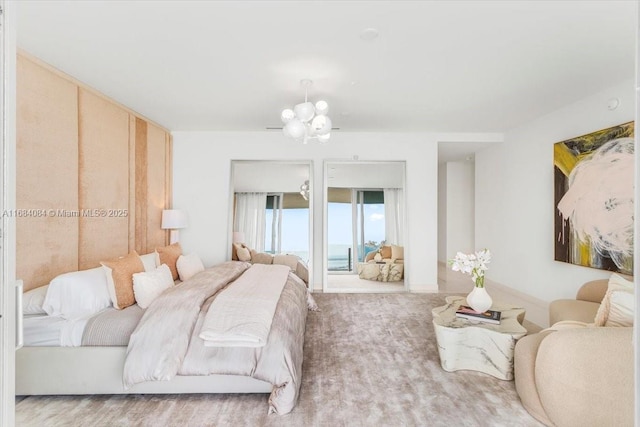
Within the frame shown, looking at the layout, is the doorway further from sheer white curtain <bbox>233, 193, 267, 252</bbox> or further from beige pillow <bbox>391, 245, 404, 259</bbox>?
sheer white curtain <bbox>233, 193, 267, 252</bbox>

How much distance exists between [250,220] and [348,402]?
3653mm

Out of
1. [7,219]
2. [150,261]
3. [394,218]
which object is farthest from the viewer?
[394,218]

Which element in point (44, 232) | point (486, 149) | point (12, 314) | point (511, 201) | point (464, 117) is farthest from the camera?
point (486, 149)

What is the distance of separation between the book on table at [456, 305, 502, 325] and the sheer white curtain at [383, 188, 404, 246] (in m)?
2.65

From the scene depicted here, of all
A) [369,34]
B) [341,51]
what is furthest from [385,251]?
[369,34]

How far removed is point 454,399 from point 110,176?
13.4 ft

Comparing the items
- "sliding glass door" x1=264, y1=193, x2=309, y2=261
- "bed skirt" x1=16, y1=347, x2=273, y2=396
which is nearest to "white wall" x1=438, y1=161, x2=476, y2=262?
"sliding glass door" x1=264, y1=193, x2=309, y2=261

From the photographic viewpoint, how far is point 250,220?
17.6 feet

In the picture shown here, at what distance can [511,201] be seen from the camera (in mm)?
5098

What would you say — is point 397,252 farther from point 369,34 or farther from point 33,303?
point 33,303

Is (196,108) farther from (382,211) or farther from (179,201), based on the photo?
(382,211)

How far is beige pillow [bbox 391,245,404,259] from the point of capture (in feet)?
17.6

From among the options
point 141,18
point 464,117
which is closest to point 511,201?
point 464,117

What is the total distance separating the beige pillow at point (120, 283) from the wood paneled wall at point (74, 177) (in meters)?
0.66
